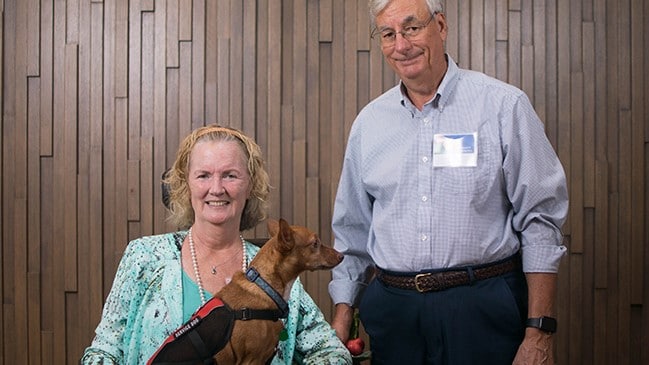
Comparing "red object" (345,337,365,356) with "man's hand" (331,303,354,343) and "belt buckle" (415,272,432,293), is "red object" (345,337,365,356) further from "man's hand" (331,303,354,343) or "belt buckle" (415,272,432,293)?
"belt buckle" (415,272,432,293)

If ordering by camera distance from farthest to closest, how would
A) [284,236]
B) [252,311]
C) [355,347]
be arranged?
[355,347] < [284,236] < [252,311]

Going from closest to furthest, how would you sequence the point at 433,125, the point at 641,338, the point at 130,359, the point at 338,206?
1. the point at 130,359
2. the point at 433,125
3. the point at 338,206
4. the point at 641,338

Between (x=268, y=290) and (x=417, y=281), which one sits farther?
(x=417, y=281)

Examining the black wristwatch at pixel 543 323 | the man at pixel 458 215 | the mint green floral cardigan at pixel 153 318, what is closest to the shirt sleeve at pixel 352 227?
the man at pixel 458 215

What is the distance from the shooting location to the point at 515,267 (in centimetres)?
235

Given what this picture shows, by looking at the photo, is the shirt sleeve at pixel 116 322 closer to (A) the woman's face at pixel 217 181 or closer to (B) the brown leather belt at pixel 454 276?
(A) the woman's face at pixel 217 181

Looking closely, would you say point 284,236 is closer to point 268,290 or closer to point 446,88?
point 268,290

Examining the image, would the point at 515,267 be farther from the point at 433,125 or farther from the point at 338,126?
the point at 338,126

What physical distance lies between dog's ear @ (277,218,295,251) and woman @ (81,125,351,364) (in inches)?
7.0

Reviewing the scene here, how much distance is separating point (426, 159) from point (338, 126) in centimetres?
219

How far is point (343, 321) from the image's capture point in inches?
100

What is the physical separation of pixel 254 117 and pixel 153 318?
2396 mm

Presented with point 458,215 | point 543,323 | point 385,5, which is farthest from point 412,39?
point 543,323

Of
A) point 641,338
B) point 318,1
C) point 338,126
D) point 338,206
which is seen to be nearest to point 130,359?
point 338,206
